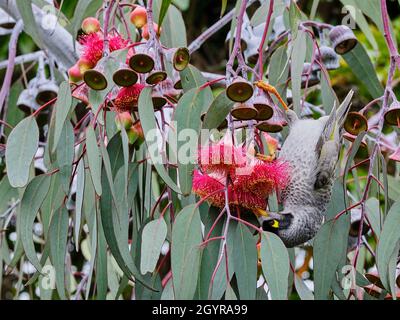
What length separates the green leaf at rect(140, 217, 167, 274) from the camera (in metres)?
1.12

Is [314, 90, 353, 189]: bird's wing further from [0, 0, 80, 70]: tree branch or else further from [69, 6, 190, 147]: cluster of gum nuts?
[0, 0, 80, 70]: tree branch

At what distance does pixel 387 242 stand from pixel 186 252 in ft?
0.99

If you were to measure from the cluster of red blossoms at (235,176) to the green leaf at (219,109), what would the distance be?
0.15ft

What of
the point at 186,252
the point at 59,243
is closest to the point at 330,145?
the point at 186,252

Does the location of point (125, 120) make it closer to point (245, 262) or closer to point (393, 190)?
point (245, 262)

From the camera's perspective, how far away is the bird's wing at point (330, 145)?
4.59 feet

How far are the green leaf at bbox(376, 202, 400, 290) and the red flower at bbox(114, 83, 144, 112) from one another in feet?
1.40

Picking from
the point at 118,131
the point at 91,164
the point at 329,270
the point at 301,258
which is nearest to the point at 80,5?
the point at 118,131

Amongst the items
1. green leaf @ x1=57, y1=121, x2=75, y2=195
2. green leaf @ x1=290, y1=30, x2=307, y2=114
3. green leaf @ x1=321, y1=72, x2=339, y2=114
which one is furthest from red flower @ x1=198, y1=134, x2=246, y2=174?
green leaf @ x1=321, y1=72, x2=339, y2=114

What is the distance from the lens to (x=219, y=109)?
114 cm

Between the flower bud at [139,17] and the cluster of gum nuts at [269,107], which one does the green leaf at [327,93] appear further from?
the flower bud at [139,17]

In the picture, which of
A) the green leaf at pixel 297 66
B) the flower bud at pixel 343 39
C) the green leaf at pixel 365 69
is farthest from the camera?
the green leaf at pixel 365 69

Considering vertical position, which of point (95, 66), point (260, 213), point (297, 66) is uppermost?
point (297, 66)

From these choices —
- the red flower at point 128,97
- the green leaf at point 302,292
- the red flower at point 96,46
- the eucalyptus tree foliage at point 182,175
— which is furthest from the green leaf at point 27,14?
the green leaf at point 302,292
